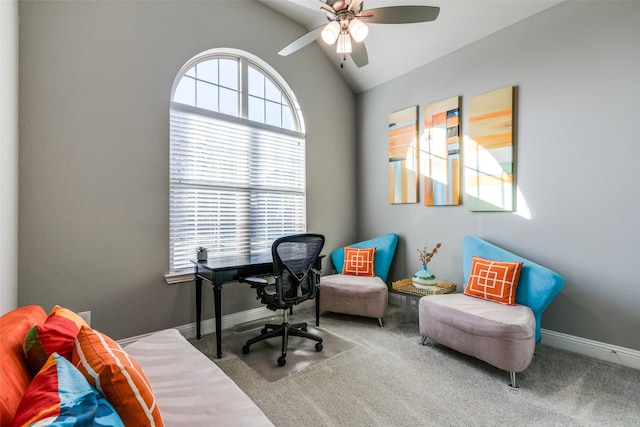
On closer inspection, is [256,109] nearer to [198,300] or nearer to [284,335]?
[198,300]

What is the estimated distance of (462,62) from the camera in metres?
3.19

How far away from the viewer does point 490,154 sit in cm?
295

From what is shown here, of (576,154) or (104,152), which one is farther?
(576,154)

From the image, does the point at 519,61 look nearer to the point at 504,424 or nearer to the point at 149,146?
the point at 504,424

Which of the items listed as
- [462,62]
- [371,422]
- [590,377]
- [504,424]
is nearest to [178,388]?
[371,422]

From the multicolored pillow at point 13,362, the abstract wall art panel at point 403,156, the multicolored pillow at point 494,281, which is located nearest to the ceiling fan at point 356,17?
the abstract wall art panel at point 403,156

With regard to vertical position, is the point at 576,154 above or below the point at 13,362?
above

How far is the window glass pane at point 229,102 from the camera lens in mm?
3131

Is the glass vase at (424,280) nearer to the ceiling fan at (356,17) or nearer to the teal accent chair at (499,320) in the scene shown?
the teal accent chair at (499,320)

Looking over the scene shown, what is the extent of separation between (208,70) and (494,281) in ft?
11.2

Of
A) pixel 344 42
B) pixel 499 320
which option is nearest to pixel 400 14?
pixel 344 42

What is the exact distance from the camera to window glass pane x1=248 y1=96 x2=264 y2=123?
3332 millimetres

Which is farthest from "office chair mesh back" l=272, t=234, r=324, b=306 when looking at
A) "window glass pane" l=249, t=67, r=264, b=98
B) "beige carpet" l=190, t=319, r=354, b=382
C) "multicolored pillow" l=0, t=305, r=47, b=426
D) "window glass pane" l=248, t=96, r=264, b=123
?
"window glass pane" l=249, t=67, r=264, b=98

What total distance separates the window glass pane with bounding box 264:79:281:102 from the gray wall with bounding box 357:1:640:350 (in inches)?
82.0
